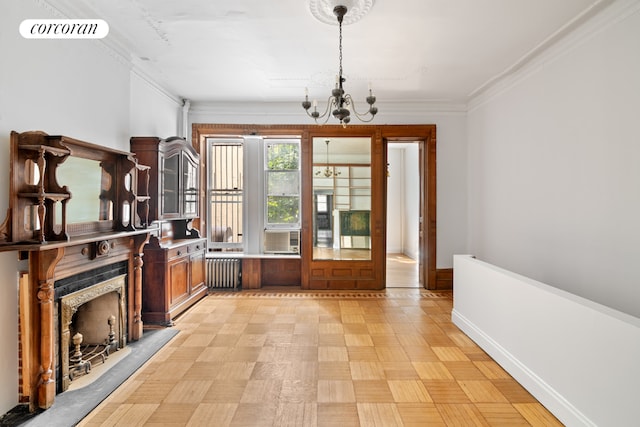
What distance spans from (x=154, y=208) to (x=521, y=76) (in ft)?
16.1

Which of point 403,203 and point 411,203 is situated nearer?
point 411,203

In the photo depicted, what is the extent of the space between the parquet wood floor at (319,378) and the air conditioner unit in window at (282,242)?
1.59 m

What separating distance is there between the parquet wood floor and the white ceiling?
3.26 m

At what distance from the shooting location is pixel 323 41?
357cm

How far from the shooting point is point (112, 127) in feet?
11.9

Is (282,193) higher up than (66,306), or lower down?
higher up

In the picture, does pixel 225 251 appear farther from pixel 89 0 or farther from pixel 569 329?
pixel 569 329

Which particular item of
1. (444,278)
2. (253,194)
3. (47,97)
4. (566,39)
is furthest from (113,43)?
(444,278)

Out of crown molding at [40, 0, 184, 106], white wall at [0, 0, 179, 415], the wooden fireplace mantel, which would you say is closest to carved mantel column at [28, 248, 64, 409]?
the wooden fireplace mantel

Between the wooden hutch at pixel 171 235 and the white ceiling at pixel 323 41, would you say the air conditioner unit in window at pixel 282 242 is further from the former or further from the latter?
the white ceiling at pixel 323 41

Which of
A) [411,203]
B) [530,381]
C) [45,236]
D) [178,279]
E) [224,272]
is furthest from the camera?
[411,203]

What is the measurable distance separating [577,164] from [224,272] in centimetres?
508

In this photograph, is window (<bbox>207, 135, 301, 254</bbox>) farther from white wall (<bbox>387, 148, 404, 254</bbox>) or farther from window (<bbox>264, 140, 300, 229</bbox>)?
white wall (<bbox>387, 148, 404, 254</bbox>)

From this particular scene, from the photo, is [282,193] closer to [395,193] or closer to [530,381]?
[530,381]
